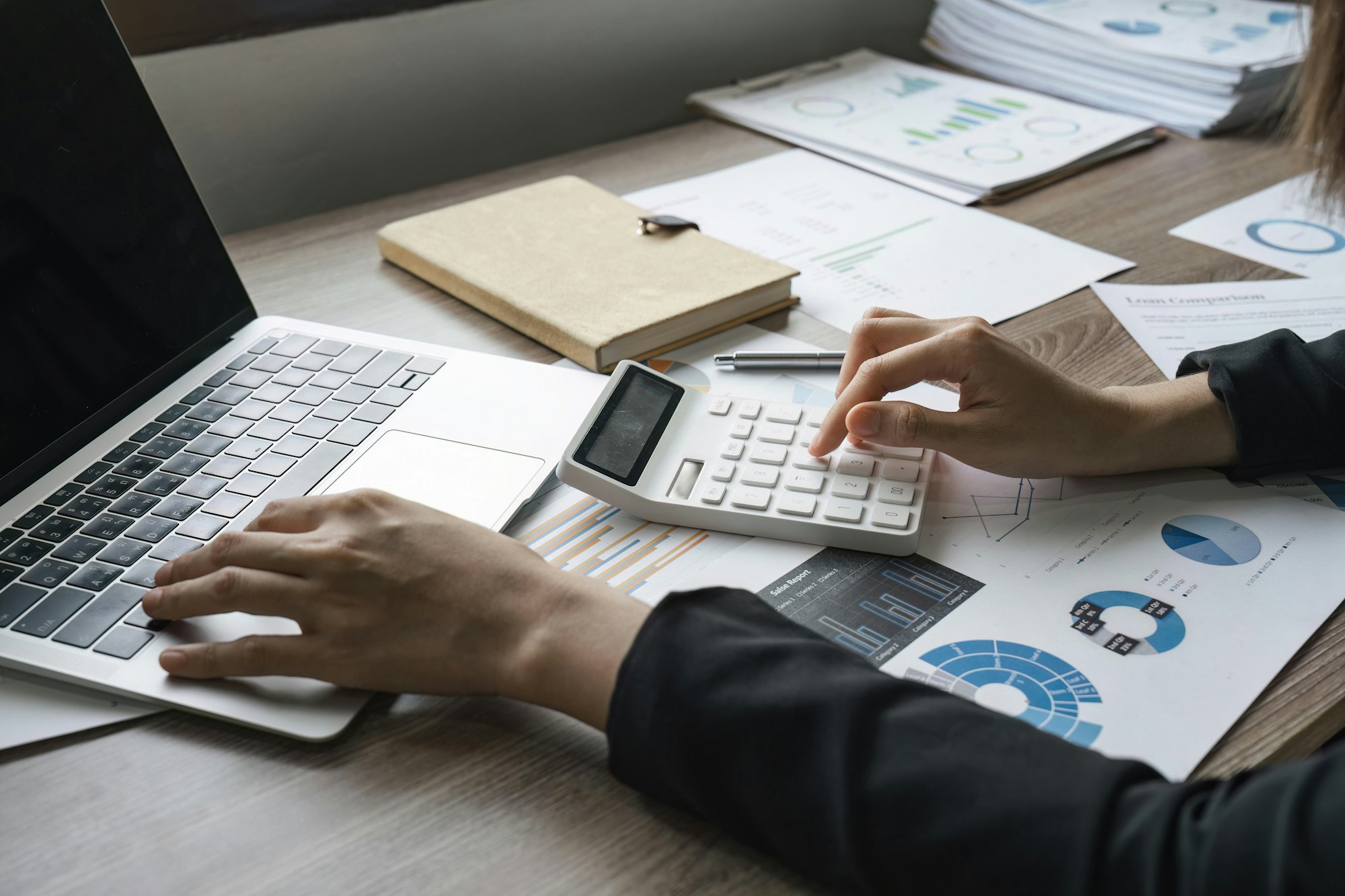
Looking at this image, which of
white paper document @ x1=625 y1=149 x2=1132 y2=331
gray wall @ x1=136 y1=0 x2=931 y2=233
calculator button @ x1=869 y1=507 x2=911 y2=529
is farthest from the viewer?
gray wall @ x1=136 y1=0 x2=931 y2=233

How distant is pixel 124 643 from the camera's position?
0.53 m

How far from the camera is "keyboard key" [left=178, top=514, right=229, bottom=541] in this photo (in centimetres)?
60

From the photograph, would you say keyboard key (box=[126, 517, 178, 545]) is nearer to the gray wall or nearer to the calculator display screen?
the calculator display screen

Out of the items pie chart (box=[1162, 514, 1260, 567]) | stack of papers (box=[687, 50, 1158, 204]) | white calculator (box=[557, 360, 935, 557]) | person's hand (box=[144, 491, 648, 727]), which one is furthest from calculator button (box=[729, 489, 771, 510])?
stack of papers (box=[687, 50, 1158, 204])

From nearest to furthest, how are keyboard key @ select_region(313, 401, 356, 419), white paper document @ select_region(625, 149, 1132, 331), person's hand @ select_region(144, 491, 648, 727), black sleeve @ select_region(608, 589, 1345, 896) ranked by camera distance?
black sleeve @ select_region(608, 589, 1345, 896) < person's hand @ select_region(144, 491, 648, 727) < keyboard key @ select_region(313, 401, 356, 419) < white paper document @ select_region(625, 149, 1132, 331)

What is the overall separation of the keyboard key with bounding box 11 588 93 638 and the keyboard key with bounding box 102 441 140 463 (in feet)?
0.44

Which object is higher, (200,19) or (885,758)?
(200,19)

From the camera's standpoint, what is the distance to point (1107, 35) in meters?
1.38

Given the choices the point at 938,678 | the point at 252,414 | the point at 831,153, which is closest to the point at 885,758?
the point at 938,678

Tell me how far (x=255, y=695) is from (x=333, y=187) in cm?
88

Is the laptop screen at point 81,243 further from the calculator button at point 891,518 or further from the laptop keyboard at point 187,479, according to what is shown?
the calculator button at point 891,518

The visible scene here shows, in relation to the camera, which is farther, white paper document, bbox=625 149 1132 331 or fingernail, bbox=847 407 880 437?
white paper document, bbox=625 149 1132 331

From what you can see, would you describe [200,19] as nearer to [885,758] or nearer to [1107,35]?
[885,758]

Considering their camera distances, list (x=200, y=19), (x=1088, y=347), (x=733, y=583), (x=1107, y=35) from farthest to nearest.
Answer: (x=1107, y=35), (x=200, y=19), (x=1088, y=347), (x=733, y=583)
